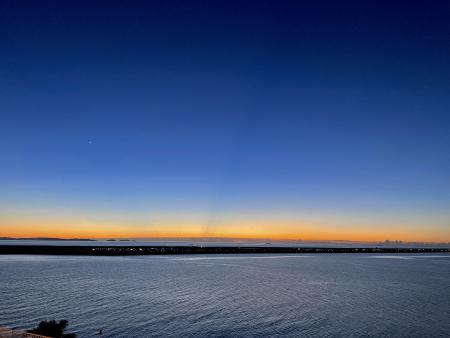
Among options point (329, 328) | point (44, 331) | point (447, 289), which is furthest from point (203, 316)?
point (447, 289)

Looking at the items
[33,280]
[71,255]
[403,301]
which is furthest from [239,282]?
[71,255]

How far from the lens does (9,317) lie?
43.5 m

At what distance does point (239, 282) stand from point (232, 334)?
138ft

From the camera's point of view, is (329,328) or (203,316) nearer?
(329,328)

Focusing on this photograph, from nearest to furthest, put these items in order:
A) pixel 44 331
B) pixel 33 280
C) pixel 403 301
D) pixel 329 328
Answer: pixel 44 331
pixel 329 328
pixel 403 301
pixel 33 280

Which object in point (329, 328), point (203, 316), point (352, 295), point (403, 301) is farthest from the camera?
point (352, 295)

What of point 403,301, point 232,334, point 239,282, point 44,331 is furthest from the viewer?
point 239,282

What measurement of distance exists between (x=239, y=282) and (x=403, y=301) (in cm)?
2998

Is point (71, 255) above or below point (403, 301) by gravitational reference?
above

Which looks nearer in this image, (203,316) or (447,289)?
(203,316)

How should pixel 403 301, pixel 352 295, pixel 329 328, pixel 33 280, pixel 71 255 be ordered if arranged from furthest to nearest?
1. pixel 71 255
2. pixel 33 280
3. pixel 352 295
4. pixel 403 301
5. pixel 329 328

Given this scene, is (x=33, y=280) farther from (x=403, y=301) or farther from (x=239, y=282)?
(x=403, y=301)

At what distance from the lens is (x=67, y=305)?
167 feet

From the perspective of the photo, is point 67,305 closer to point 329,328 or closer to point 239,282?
point 329,328
